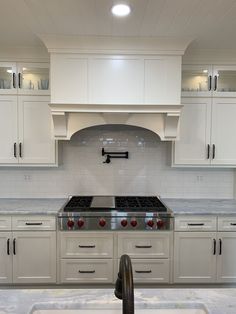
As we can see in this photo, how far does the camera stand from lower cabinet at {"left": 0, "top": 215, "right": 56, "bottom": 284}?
8.70ft

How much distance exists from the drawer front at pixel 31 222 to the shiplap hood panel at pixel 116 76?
1019mm

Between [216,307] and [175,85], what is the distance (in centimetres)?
213

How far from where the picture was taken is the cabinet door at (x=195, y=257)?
2.68 m

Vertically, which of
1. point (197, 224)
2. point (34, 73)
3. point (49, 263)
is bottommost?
point (49, 263)

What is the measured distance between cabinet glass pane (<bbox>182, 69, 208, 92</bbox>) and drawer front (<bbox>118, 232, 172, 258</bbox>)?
1620 mm

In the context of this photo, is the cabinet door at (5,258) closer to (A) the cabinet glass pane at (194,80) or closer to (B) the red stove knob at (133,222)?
(B) the red stove knob at (133,222)

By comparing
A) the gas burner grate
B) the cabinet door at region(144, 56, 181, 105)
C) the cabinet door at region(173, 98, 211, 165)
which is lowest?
the gas burner grate

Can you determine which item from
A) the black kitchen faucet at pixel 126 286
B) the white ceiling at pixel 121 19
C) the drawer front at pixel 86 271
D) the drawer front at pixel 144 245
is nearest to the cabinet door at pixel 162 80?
the white ceiling at pixel 121 19

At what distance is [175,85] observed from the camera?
2.68 metres

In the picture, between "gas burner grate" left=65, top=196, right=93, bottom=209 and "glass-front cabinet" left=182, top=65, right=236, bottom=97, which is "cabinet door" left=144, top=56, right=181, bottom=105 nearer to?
"glass-front cabinet" left=182, top=65, right=236, bottom=97

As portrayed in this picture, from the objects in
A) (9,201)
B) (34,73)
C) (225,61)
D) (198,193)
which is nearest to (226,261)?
(198,193)

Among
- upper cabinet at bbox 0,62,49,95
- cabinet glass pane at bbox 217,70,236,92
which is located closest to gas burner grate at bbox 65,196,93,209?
upper cabinet at bbox 0,62,49,95

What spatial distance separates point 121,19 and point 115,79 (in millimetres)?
613

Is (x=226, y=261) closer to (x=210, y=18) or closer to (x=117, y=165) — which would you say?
(x=117, y=165)
